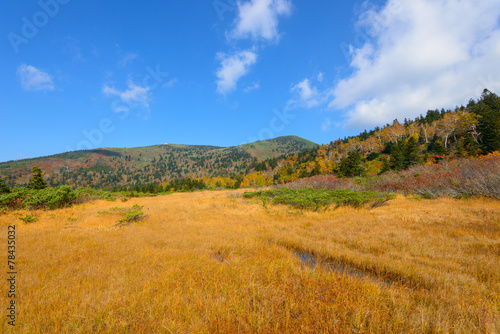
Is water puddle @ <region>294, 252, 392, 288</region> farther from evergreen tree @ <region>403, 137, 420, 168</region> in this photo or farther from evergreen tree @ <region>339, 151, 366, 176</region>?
evergreen tree @ <region>403, 137, 420, 168</region>

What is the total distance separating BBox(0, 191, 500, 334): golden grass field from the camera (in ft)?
10.1

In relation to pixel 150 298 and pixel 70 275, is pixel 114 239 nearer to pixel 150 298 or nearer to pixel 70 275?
pixel 70 275

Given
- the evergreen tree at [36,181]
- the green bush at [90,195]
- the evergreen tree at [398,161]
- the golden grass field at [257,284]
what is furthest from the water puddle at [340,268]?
the evergreen tree at [398,161]

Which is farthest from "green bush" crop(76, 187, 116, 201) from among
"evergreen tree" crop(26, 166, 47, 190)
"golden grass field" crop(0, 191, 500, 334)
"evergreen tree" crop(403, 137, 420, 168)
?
"evergreen tree" crop(403, 137, 420, 168)

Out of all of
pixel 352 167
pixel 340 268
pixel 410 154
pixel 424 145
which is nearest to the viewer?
pixel 340 268

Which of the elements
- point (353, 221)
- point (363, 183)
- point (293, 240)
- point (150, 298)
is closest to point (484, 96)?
point (363, 183)

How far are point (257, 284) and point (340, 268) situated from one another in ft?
8.66

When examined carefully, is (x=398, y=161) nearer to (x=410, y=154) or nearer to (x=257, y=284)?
(x=410, y=154)

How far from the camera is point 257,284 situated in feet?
13.8

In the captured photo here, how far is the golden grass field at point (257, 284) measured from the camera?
3.08 meters

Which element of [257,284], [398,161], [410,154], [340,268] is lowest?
[340,268]

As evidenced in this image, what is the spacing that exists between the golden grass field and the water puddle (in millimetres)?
93

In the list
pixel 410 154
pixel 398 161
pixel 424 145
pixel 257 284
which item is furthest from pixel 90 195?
pixel 424 145

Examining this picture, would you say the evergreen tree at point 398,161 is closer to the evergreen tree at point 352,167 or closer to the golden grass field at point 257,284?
the evergreen tree at point 352,167
